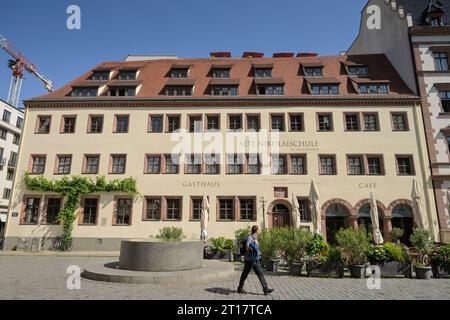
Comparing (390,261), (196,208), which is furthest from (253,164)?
(390,261)

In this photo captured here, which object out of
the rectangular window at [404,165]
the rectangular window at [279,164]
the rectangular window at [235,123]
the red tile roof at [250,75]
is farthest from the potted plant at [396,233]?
the rectangular window at [235,123]

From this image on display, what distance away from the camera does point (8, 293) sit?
25.3 ft

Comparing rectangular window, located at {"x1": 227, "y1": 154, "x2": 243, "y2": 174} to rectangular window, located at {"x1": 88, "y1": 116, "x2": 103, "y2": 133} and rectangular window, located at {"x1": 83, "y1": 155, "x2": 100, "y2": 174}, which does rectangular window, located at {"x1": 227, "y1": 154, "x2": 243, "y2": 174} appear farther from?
rectangular window, located at {"x1": 88, "y1": 116, "x2": 103, "y2": 133}

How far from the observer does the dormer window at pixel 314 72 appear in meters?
26.9

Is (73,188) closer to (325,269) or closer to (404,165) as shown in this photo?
(325,269)

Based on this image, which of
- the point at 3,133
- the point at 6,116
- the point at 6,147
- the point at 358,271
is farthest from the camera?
the point at 6,116

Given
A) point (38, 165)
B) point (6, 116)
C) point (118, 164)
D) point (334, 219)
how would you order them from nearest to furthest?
point (334, 219), point (118, 164), point (38, 165), point (6, 116)

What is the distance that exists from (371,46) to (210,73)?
18124 millimetres

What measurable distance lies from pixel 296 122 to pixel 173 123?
10.1m

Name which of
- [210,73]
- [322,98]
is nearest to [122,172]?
[210,73]

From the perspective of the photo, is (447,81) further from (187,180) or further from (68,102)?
(68,102)

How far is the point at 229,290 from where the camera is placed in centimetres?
841

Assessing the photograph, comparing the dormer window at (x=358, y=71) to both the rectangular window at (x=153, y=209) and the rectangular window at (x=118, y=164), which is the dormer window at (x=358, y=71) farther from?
the rectangular window at (x=118, y=164)

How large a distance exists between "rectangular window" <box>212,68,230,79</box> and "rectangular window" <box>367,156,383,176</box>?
14.3 meters
